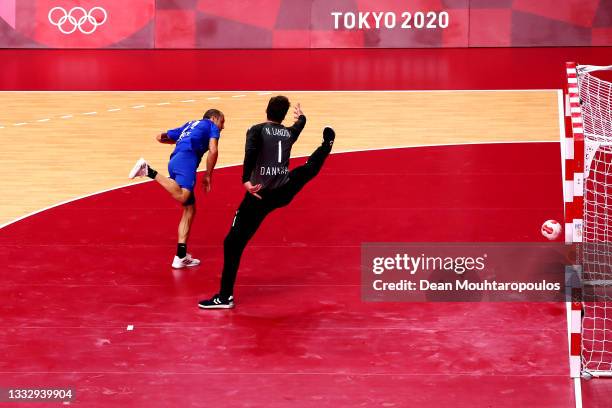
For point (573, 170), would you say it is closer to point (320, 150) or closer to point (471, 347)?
point (471, 347)

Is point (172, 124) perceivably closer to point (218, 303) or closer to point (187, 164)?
point (187, 164)

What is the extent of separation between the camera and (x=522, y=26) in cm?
2136

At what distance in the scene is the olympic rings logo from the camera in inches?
853

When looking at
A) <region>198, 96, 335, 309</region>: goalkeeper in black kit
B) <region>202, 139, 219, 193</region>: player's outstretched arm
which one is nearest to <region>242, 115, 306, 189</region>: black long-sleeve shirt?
<region>198, 96, 335, 309</region>: goalkeeper in black kit

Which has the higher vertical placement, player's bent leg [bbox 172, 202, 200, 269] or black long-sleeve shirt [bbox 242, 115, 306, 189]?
black long-sleeve shirt [bbox 242, 115, 306, 189]

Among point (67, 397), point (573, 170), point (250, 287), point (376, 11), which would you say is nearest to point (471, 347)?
point (573, 170)

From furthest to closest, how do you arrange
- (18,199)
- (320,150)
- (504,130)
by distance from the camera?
1. (504,130)
2. (18,199)
3. (320,150)

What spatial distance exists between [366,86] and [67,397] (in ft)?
40.0

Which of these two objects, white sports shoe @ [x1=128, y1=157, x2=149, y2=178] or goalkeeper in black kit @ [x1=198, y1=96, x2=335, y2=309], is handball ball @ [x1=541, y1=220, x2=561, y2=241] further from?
white sports shoe @ [x1=128, y1=157, x2=149, y2=178]

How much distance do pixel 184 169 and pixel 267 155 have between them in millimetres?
1578

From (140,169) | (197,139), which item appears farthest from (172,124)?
(140,169)

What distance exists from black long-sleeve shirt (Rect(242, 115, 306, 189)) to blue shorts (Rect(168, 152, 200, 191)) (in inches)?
58.0

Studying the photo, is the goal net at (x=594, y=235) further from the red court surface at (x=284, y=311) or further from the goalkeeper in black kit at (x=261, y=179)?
the goalkeeper in black kit at (x=261, y=179)

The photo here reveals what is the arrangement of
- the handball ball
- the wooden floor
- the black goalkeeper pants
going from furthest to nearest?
1. the wooden floor
2. the handball ball
3. the black goalkeeper pants
